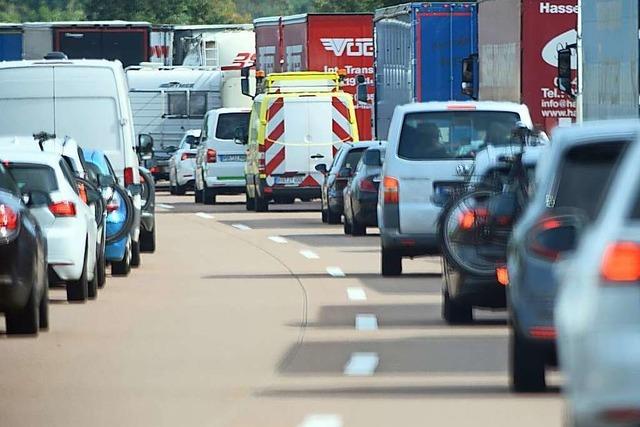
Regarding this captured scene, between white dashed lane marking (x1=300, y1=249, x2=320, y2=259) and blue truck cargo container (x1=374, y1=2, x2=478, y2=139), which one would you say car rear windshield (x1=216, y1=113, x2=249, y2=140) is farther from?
white dashed lane marking (x1=300, y1=249, x2=320, y2=259)

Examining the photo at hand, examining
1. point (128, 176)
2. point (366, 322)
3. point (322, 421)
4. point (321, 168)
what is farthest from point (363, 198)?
point (322, 421)

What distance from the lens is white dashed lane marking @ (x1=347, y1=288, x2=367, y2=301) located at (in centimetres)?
1961

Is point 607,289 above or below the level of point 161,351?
above

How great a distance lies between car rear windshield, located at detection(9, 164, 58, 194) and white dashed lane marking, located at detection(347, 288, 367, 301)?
2825 mm

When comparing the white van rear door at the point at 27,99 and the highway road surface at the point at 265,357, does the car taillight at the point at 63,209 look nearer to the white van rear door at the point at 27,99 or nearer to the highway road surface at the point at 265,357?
the highway road surface at the point at 265,357

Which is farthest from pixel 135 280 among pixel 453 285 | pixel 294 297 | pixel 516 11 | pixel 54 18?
pixel 54 18

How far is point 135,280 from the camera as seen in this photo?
22531mm

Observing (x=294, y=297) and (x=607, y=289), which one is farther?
(x=294, y=297)

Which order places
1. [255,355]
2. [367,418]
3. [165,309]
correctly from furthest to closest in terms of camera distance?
[165,309] → [255,355] → [367,418]

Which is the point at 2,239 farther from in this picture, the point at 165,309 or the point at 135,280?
the point at 135,280

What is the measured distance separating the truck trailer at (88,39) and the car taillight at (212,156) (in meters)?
11.1

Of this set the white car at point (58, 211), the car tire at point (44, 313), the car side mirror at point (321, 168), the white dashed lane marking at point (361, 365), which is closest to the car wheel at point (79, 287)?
the white car at point (58, 211)

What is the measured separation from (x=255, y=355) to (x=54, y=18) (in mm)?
140816

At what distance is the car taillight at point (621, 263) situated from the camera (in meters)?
7.34
